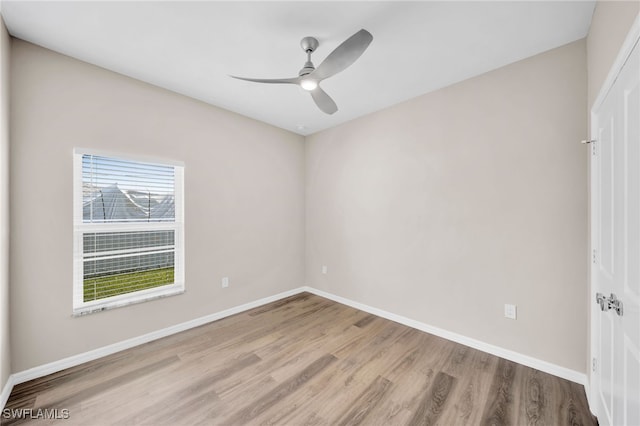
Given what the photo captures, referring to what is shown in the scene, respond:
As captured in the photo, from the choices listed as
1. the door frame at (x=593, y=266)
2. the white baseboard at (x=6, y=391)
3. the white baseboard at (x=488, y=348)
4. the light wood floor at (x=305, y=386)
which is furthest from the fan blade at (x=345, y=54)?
the white baseboard at (x=6, y=391)

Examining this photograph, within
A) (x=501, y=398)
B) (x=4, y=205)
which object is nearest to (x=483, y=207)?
(x=501, y=398)

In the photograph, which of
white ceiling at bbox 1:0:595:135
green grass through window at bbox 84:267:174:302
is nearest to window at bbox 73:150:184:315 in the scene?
green grass through window at bbox 84:267:174:302

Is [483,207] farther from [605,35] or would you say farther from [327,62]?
[327,62]

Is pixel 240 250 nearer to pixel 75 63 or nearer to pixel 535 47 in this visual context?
pixel 75 63

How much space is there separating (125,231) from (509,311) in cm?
367

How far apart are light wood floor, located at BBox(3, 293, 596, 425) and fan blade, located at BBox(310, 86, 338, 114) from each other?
88.2 inches

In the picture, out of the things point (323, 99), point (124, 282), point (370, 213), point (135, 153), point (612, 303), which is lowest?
point (124, 282)

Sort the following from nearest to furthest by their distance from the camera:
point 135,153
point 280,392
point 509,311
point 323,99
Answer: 1. point 280,392
2. point 323,99
3. point 509,311
4. point 135,153

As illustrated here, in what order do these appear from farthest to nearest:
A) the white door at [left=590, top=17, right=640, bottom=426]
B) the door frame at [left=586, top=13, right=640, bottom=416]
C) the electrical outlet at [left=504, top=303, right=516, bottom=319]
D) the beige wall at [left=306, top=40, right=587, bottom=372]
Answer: the electrical outlet at [left=504, top=303, right=516, bottom=319], the beige wall at [left=306, top=40, right=587, bottom=372], the door frame at [left=586, top=13, right=640, bottom=416], the white door at [left=590, top=17, right=640, bottom=426]

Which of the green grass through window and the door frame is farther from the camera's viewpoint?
the green grass through window

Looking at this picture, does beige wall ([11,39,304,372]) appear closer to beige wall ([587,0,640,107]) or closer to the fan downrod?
the fan downrod

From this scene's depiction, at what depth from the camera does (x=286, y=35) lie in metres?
1.83

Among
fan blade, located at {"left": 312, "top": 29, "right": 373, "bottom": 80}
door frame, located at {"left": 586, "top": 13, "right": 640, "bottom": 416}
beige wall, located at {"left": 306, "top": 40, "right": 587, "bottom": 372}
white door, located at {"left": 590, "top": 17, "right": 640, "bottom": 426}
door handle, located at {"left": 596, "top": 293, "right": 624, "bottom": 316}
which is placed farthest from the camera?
beige wall, located at {"left": 306, "top": 40, "right": 587, "bottom": 372}

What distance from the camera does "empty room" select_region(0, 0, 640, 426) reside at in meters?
1.58
